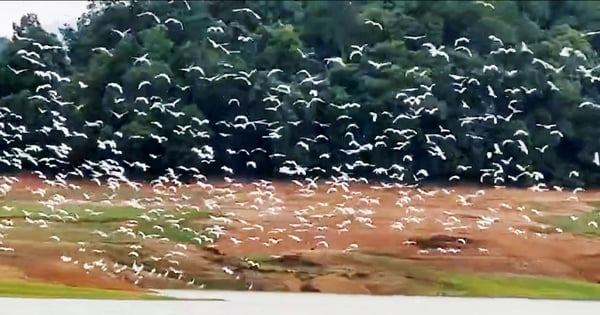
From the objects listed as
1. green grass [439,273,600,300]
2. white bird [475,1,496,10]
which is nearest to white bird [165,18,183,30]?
white bird [475,1,496,10]

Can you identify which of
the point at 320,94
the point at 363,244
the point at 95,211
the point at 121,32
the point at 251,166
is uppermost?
the point at 121,32

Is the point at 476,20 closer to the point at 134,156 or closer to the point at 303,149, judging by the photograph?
the point at 303,149

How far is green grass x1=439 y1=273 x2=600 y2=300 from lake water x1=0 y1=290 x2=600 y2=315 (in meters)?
0.02

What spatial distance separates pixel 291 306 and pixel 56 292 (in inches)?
32.4

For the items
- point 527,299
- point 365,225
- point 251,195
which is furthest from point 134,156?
point 527,299

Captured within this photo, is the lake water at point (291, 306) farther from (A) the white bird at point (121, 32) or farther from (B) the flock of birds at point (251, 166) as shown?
(A) the white bird at point (121, 32)

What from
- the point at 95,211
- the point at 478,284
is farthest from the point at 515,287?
the point at 95,211

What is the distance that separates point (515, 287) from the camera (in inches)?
143

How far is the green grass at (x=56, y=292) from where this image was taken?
3.65m

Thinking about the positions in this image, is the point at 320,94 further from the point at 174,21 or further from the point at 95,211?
the point at 95,211

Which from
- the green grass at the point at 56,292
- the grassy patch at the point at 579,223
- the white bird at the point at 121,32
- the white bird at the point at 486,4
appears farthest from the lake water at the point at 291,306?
the white bird at the point at 486,4

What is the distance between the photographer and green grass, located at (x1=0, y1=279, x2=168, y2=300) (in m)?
3.65

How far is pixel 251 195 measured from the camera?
3730 mm

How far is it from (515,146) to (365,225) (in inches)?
23.9
